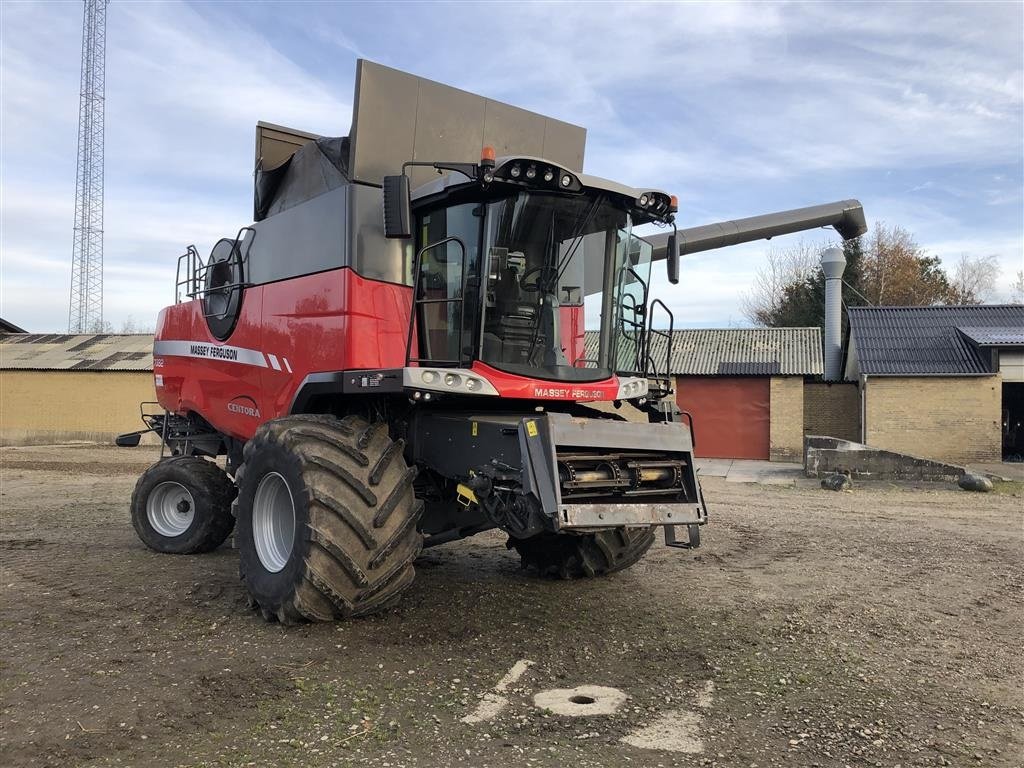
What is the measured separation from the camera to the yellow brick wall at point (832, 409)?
2328 cm

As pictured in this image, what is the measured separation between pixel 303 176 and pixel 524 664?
3993 mm

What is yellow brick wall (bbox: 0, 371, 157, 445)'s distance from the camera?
25.5 meters

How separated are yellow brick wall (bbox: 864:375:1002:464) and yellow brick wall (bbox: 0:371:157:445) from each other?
21.3 metres

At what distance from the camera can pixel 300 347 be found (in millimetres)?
5961

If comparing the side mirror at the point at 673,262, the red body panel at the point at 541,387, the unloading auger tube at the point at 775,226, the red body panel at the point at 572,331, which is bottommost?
the red body panel at the point at 541,387

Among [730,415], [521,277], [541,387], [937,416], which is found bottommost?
[730,415]

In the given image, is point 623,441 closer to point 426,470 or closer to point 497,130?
point 426,470

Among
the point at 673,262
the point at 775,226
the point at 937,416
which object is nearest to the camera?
the point at 673,262

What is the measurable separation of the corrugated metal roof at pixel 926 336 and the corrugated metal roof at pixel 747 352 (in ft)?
4.90

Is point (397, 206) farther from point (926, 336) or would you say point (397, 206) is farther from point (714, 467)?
point (926, 336)

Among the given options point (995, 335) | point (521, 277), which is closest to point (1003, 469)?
point (995, 335)

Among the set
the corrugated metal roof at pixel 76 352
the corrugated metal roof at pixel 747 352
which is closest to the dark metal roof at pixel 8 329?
the corrugated metal roof at pixel 76 352

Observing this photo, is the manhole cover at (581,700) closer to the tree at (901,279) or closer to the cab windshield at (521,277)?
the cab windshield at (521,277)

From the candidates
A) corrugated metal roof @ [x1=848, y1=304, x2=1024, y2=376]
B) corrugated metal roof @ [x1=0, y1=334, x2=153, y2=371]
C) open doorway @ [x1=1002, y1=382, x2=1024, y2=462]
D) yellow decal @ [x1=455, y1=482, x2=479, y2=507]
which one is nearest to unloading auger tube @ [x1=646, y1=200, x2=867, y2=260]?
corrugated metal roof @ [x1=848, y1=304, x2=1024, y2=376]
